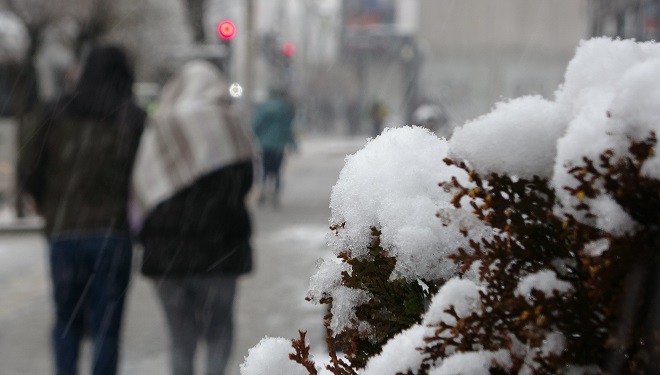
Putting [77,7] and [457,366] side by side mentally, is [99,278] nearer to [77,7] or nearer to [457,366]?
[457,366]

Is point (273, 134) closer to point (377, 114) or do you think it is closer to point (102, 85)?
point (102, 85)

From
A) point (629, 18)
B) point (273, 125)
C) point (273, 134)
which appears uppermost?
point (629, 18)

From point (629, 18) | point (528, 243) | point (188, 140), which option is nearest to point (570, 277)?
point (528, 243)

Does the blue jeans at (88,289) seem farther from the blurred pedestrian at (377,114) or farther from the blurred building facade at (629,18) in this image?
the blurred pedestrian at (377,114)

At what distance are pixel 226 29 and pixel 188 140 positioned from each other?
37.4 feet

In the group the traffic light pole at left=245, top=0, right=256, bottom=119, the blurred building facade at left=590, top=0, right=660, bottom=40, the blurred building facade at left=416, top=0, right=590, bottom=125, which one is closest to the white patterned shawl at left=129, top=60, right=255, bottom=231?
the blurred building facade at left=590, top=0, right=660, bottom=40

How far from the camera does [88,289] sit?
4.59 metres

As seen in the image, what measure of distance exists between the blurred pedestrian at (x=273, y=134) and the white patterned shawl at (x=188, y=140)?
31.3 feet

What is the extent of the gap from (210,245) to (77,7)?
2573 cm

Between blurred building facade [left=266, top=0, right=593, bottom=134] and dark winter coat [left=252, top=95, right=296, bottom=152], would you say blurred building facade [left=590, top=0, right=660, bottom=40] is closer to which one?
dark winter coat [left=252, top=95, right=296, bottom=152]

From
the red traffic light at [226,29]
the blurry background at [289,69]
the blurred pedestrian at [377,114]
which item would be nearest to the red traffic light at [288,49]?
the blurry background at [289,69]

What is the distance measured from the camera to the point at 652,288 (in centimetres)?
112

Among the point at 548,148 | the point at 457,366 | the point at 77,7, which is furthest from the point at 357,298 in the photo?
the point at 77,7

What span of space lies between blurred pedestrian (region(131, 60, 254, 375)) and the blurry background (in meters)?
0.80
